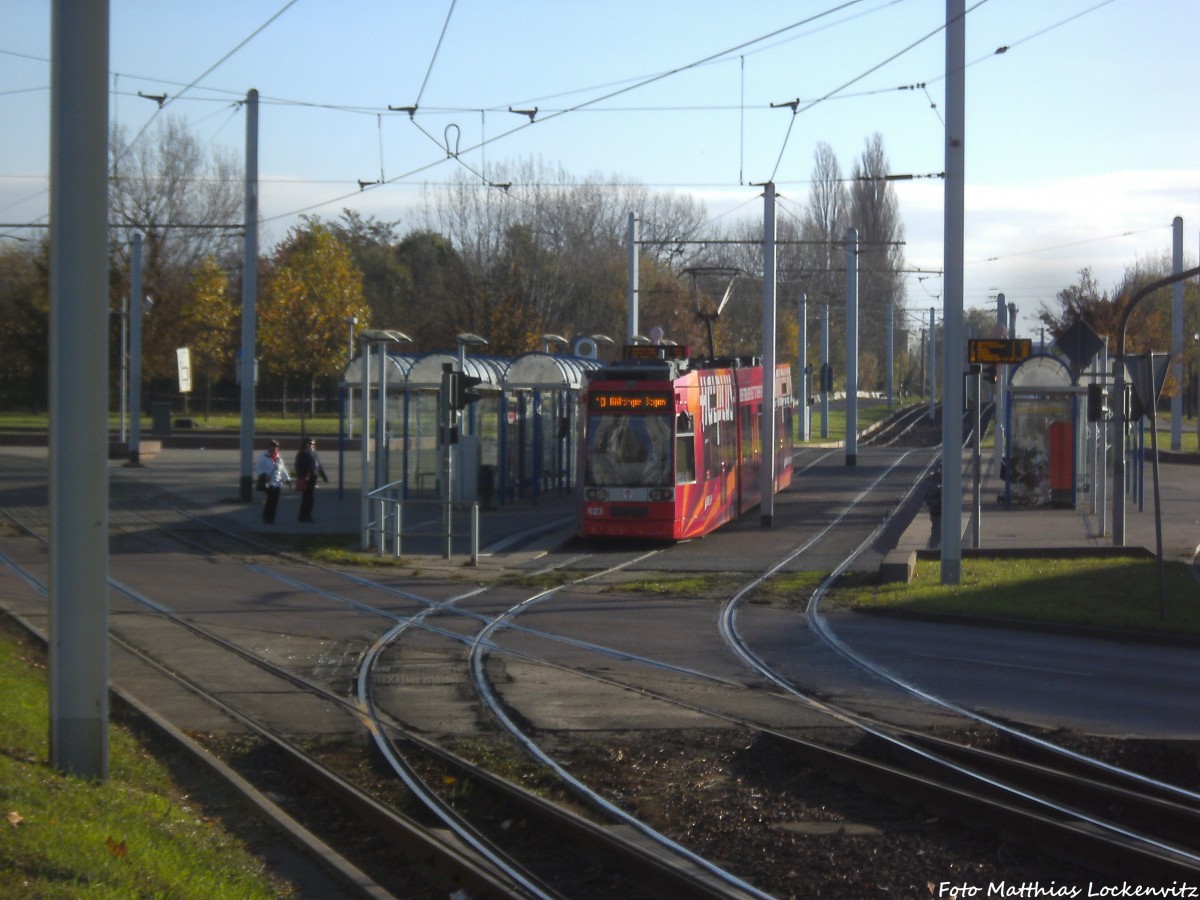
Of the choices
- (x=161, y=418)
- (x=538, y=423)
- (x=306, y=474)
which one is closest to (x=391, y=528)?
(x=306, y=474)

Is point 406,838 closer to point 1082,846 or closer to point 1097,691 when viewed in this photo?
point 1082,846

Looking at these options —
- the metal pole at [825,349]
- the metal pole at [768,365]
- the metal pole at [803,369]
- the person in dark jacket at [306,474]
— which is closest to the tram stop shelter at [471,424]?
the person in dark jacket at [306,474]

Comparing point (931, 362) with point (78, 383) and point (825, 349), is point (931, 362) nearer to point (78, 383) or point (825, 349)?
point (825, 349)

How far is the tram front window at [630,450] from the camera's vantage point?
2286 cm

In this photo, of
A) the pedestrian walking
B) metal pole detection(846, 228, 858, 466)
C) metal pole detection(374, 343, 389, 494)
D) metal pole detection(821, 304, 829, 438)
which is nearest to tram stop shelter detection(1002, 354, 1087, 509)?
metal pole detection(846, 228, 858, 466)

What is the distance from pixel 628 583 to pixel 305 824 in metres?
11.4

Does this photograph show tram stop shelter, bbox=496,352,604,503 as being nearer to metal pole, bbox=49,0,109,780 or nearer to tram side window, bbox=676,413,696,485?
tram side window, bbox=676,413,696,485

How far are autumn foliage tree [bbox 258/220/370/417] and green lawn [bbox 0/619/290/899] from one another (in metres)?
53.9

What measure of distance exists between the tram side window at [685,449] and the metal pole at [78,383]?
16.1m

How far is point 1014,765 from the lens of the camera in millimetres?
8164

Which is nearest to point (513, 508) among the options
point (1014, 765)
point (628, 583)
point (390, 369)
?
point (390, 369)

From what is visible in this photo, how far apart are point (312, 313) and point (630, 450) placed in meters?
41.2

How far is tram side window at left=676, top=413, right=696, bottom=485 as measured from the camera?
2289cm

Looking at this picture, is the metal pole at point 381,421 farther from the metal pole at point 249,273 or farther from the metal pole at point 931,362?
the metal pole at point 931,362
